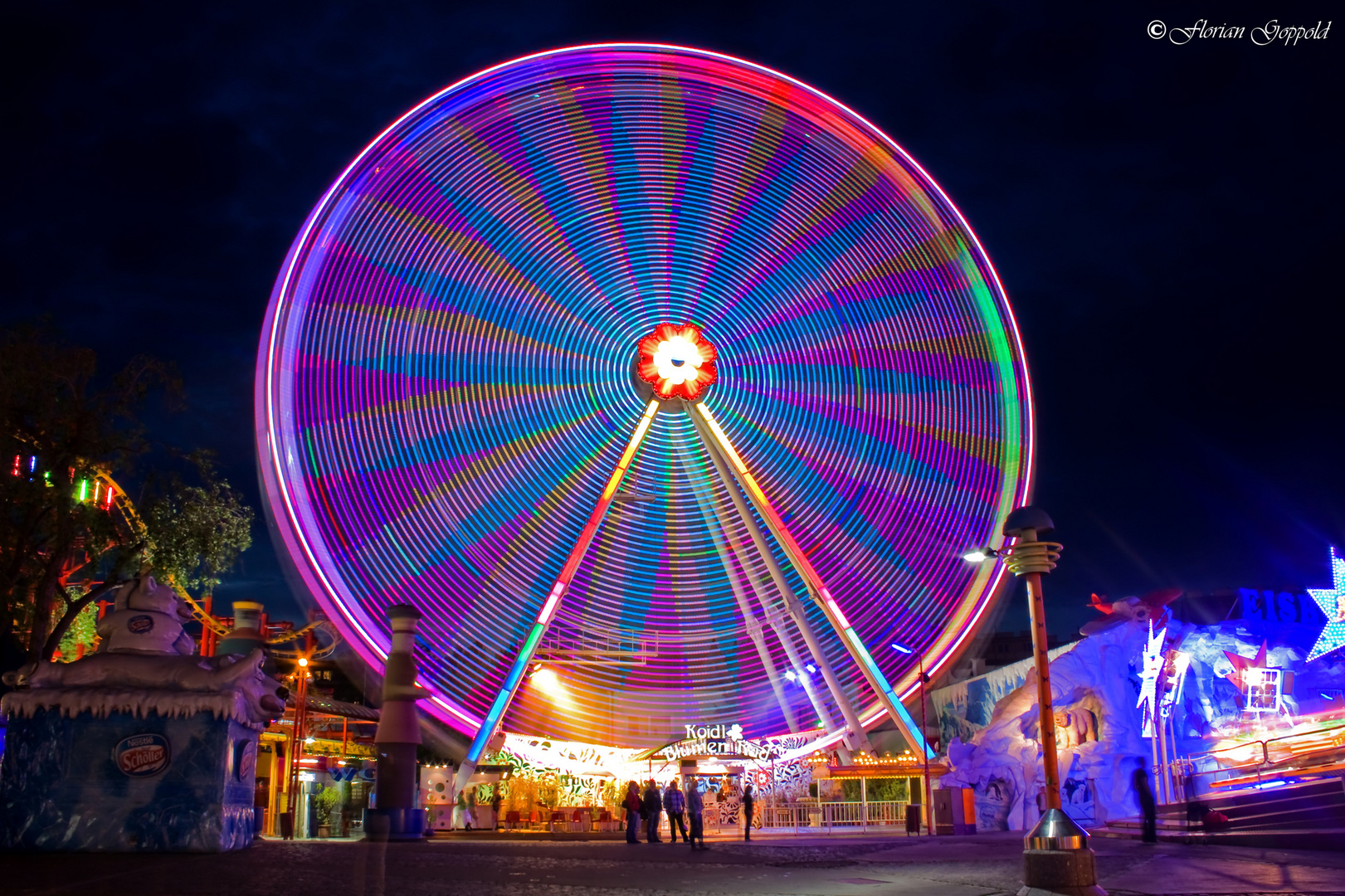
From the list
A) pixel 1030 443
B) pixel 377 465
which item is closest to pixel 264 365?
pixel 377 465

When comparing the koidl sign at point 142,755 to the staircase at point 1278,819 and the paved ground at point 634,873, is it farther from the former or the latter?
the staircase at point 1278,819

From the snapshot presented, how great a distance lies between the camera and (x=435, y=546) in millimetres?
20875

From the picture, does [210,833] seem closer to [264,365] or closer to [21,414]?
[21,414]

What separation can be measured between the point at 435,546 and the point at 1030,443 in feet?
39.3

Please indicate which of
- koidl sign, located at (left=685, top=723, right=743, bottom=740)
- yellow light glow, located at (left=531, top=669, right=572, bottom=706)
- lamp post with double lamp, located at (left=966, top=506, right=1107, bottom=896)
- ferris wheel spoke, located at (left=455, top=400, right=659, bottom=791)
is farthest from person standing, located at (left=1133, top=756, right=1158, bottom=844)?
yellow light glow, located at (left=531, top=669, right=572, bottom=706)

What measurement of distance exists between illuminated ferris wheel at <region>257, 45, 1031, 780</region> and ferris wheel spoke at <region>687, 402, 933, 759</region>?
0.06 meters

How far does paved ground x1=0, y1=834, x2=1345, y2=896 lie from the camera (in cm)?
756

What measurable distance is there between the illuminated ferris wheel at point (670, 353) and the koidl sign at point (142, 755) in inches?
377

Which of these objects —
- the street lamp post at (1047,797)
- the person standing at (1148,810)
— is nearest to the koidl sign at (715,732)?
the person standing at (1148,810)

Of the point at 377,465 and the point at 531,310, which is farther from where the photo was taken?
the point at 531,310

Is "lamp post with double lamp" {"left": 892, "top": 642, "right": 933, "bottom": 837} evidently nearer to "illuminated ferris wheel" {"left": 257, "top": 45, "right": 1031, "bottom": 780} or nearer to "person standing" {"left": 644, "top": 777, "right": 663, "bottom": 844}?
"illuminated ferris wheel" {"left": 257, "top": 45, "right": 1031, "bottom": 780}

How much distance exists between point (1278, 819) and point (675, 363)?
13.9 meters

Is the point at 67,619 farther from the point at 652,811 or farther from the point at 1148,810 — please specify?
the point at 1148,810

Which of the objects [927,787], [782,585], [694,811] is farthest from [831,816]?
[694,811]
